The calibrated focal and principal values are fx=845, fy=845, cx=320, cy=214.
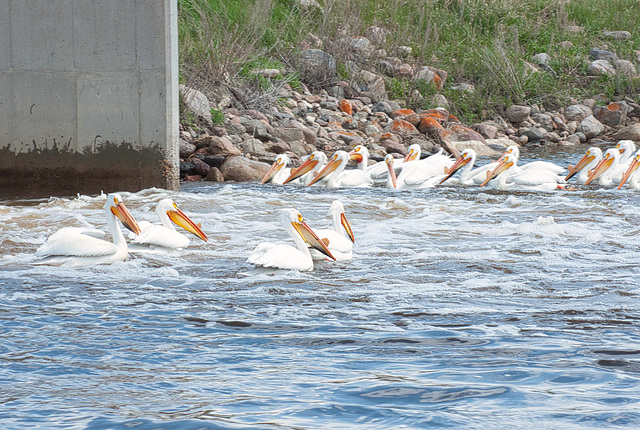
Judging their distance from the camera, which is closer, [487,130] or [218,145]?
[218,145]

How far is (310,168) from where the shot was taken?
A: 1111cm

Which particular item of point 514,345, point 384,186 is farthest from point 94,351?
point 384,186

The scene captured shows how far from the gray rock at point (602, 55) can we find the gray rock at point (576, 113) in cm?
291

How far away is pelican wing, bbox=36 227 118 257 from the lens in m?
5.78

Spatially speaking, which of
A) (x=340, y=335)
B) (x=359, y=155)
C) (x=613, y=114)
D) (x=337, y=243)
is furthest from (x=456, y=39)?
(x=340, y=335)

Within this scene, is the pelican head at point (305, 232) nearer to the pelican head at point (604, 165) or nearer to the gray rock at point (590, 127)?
the pelican head at point (604, 165)

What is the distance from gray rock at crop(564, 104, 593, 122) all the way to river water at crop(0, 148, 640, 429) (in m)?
10.9

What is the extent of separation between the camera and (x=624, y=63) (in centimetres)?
1928

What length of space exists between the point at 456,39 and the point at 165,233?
15.2m

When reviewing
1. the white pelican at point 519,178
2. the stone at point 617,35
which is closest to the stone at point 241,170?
the white pelican at point 519,178

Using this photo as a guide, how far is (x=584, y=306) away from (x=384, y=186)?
6.66 m

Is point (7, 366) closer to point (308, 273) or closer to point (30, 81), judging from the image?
point (308, 273)

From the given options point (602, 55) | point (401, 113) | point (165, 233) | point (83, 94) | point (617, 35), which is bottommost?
point (165, 233)

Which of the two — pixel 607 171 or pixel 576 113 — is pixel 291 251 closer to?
pixel 607 171
